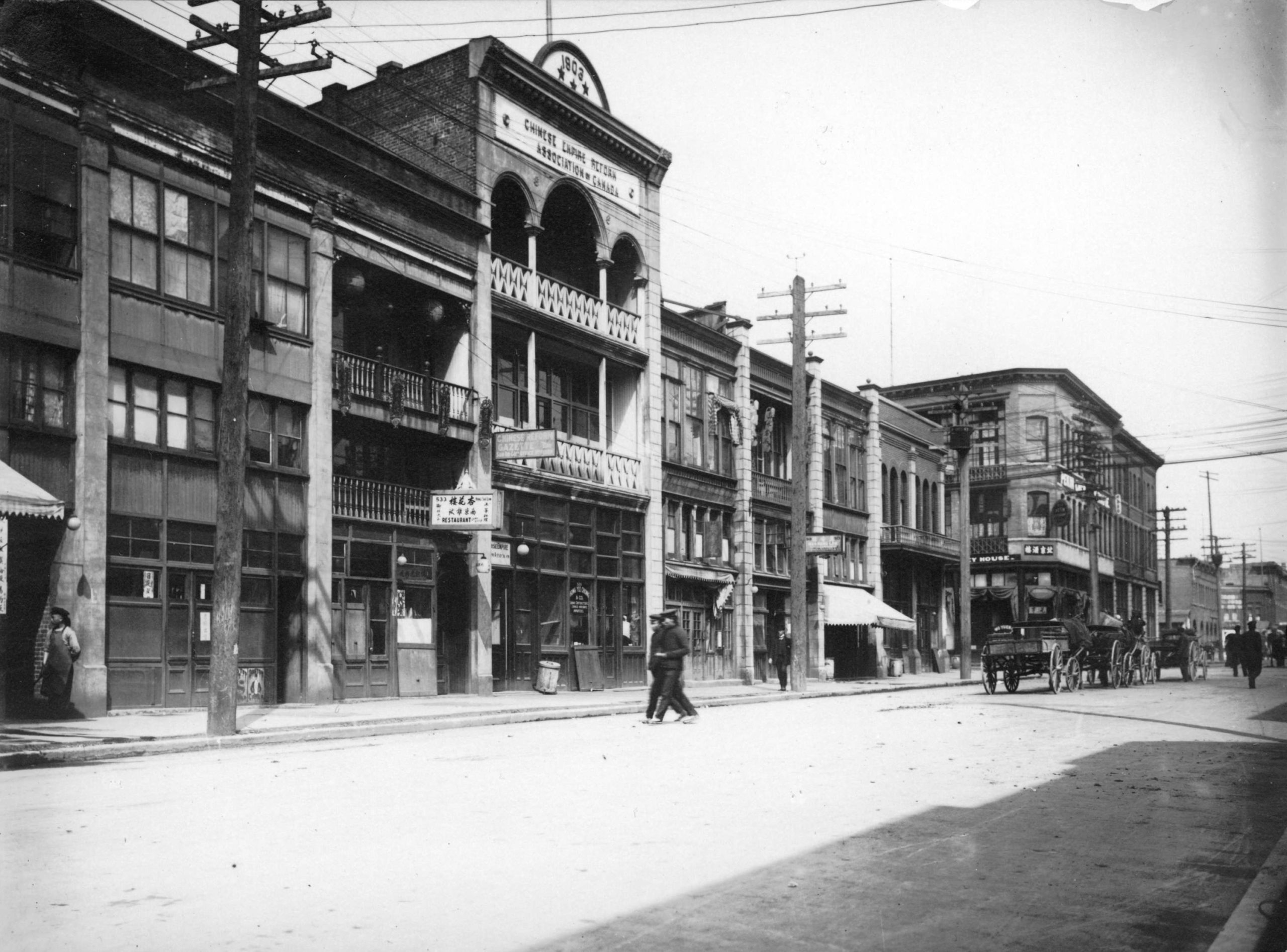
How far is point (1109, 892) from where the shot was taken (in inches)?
288

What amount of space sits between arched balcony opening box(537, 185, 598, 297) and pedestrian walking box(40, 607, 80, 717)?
57.2ft

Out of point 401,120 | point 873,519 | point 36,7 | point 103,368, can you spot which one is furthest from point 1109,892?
point 873,519

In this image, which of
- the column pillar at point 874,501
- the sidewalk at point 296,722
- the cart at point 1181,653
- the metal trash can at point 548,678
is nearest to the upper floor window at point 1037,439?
the column pillar at point 874,501

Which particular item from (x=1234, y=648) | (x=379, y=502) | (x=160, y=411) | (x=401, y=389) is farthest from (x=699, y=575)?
(x=160, y=411)

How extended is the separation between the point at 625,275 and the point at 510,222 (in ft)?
13.9

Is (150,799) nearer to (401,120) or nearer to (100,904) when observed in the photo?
(100,904)

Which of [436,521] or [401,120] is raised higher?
[401,120]

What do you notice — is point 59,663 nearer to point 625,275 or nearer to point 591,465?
point 591,465

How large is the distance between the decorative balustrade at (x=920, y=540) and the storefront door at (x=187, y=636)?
3276 centimetres

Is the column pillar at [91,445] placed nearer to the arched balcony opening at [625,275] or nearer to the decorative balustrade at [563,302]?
the decorative balustrade at [563,302]

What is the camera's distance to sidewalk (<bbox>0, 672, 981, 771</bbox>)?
14.6 m

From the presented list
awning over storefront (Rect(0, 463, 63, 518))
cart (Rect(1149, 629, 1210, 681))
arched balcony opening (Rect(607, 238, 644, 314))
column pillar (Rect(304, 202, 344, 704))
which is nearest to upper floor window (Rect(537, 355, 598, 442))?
arched balcony opening (Rect(607, 238, 644, 314))

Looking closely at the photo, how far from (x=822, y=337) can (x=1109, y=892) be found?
2806cm

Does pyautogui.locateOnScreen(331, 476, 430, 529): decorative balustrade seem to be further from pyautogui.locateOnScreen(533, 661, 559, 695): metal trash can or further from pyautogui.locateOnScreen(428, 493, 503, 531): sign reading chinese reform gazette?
pyautogui.locateOnScreen(533, 661, 559, 695): metal trash can
